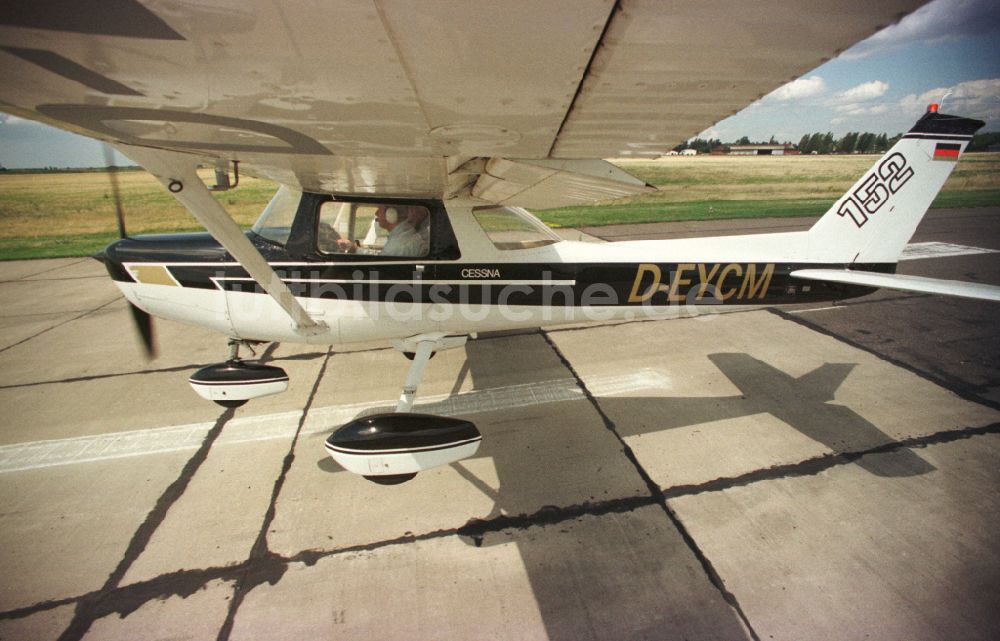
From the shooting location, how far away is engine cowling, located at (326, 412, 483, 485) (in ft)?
9.54

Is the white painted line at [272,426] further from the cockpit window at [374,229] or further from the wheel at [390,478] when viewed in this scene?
the cockpit window at [374,229]

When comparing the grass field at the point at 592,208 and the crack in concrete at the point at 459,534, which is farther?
the grass field at the point at 592,208

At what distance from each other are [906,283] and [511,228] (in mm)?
3421

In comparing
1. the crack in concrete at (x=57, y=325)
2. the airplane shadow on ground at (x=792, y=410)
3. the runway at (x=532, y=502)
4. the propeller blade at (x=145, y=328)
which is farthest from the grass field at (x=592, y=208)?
the propeller blade at (x=145, y=328)

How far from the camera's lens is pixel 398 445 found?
2945 mm

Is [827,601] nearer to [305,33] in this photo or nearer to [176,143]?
[305,33]

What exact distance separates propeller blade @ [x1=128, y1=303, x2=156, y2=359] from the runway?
78cm

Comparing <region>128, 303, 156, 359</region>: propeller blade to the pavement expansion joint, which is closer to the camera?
<region>128, 303, 156, 359</region>: propeller blade

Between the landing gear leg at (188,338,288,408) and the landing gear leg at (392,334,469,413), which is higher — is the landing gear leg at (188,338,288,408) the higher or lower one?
the lower one

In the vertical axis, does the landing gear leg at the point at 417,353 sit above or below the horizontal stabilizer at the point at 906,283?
below

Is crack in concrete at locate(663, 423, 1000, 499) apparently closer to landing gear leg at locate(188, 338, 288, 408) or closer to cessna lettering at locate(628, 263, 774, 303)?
cessna lettering at locate(628, 263, 774, 303)

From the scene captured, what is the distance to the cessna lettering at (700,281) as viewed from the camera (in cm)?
402

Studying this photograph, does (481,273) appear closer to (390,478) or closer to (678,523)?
(390,478)

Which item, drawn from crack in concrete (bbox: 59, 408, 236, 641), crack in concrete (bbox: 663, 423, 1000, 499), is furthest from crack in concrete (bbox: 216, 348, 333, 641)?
crack in concrete (bbox: 663, 423, 1000, 499)
